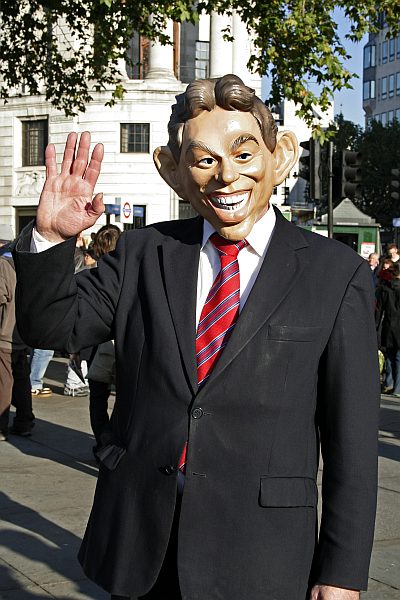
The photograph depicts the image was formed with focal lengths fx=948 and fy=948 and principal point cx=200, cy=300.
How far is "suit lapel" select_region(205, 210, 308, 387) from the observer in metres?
2.38

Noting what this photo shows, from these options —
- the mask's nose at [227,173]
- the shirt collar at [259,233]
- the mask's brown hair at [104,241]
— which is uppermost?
the mask's brown hair at [104,241]

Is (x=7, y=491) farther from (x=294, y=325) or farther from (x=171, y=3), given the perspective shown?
(x=171, y=3)

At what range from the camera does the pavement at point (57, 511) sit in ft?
15.7

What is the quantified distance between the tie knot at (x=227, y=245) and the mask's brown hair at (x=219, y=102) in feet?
0.86

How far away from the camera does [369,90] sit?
9731cm

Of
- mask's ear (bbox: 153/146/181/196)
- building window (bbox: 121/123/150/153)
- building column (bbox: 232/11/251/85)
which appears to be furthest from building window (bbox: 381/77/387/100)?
mask's ear (bbox: 153/146/181/196)

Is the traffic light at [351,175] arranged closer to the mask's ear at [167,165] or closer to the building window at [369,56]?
the mask's ear at [167,165]

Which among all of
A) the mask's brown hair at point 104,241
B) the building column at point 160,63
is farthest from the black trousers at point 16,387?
the building column at point 160,63

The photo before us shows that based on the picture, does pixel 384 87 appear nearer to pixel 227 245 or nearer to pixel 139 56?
pixel 139 56

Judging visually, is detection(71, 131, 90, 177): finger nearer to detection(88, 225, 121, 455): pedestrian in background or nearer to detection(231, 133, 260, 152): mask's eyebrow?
detection(231, 133, 260, 152): mask's eyebrow

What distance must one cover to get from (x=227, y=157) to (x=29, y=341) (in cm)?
72

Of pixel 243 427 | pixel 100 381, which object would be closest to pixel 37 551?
pixel 100 381

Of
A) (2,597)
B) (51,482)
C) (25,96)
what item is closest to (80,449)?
(51,482)

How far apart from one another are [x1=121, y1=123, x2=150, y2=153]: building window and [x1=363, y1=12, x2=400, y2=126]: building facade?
56.7m
